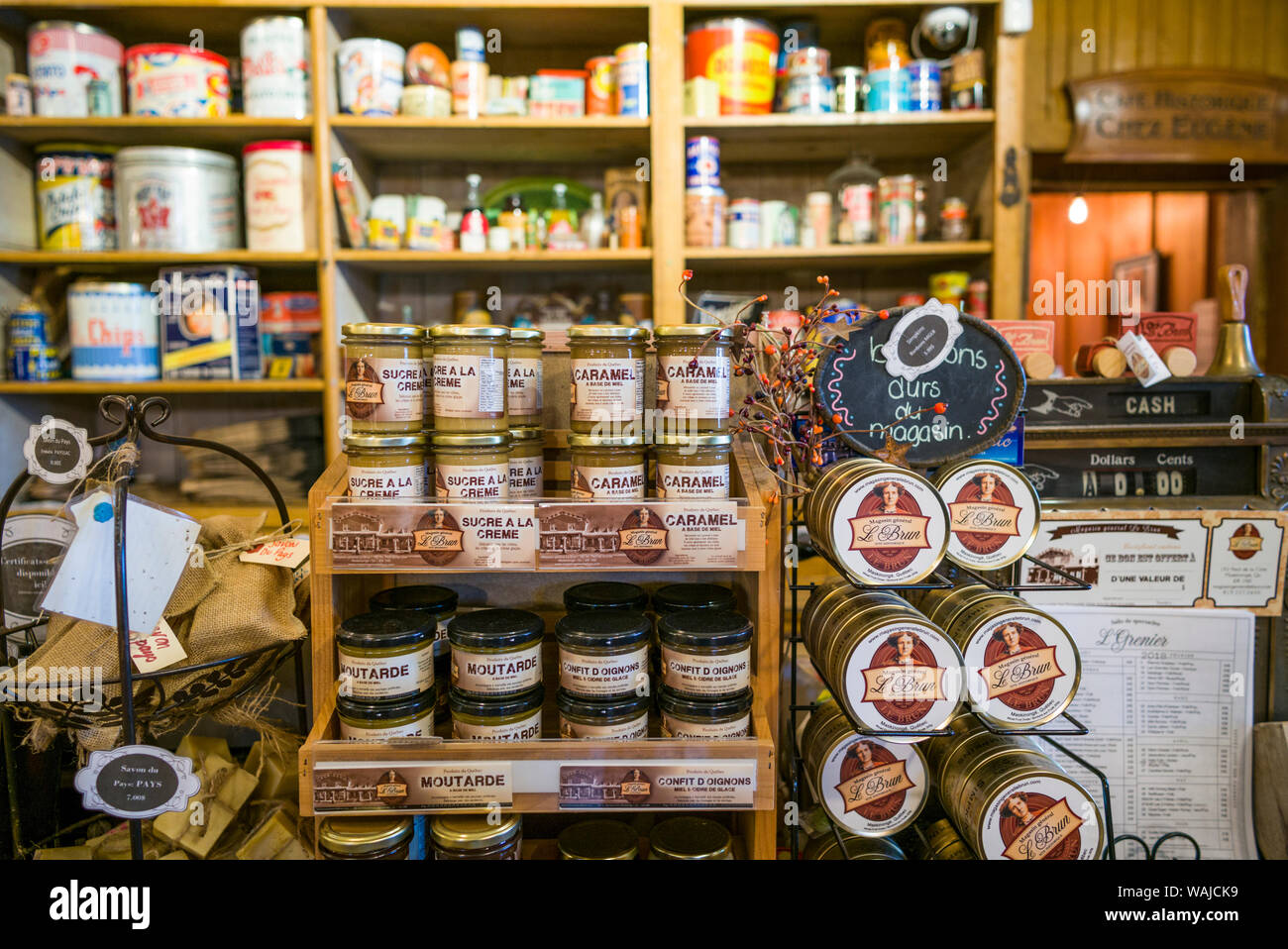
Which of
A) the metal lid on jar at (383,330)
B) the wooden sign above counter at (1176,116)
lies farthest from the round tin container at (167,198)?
the wooden sign above counter at (1176,116)

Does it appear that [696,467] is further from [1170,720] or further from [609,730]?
[1170,720]

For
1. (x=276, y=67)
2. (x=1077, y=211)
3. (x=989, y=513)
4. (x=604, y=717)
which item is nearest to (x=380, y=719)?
(x=604, y=717)

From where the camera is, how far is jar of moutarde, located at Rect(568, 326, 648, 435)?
1178mm

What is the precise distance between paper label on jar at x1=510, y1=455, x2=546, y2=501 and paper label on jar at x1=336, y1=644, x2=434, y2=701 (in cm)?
28

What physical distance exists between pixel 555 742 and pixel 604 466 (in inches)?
15.5

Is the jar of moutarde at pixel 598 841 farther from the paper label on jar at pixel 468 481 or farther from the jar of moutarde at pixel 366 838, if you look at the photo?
the paper label on jar at pixel 468 481

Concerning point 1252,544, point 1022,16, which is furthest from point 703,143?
point 1252,544

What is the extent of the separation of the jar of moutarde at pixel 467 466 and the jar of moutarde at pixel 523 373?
0.08 metres

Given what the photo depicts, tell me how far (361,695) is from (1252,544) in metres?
1.62

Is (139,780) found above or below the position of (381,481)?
below

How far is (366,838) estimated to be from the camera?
115 cm

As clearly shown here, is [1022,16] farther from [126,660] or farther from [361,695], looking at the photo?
[126,660]

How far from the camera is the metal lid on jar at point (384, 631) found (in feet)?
3.65

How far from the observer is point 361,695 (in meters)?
1.13
